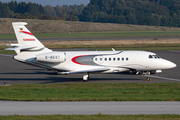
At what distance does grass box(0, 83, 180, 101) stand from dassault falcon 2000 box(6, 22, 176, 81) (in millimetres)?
3724

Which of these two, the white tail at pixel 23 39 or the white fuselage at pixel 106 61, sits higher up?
the white tail at pixel 23 39

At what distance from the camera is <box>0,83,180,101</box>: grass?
20219 mm

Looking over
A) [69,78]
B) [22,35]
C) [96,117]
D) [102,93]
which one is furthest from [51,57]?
[96,117]

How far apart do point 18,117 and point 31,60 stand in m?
16.3

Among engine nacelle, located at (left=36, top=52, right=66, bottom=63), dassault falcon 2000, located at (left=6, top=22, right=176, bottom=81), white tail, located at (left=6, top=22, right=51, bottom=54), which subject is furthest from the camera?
white tail, located at (left=6, top=22, right=51, bottom=54)

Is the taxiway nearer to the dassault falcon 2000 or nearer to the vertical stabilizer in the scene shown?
the dassault falcon 2000

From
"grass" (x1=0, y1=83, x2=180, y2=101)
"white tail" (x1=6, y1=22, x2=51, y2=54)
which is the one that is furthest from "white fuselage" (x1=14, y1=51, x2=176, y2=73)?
"grass" (x1=0, y1=83, x2=180, y2=101)

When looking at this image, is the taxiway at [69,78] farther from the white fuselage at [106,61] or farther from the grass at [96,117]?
the grass at [96,117]

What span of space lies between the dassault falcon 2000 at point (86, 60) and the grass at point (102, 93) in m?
3.72

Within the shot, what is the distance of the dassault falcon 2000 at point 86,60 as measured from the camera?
100 feet

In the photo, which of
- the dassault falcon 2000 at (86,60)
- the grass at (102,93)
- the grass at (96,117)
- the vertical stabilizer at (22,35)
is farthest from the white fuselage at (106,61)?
the grass at (96,117)

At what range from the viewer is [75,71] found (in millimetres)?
30516

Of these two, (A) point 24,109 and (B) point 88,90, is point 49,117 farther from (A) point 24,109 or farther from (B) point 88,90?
(B) point 88,90

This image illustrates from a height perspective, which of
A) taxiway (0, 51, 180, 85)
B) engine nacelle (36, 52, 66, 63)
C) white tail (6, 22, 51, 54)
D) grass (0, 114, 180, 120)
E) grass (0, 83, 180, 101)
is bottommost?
taxiway (0, 51, 180, 85)
